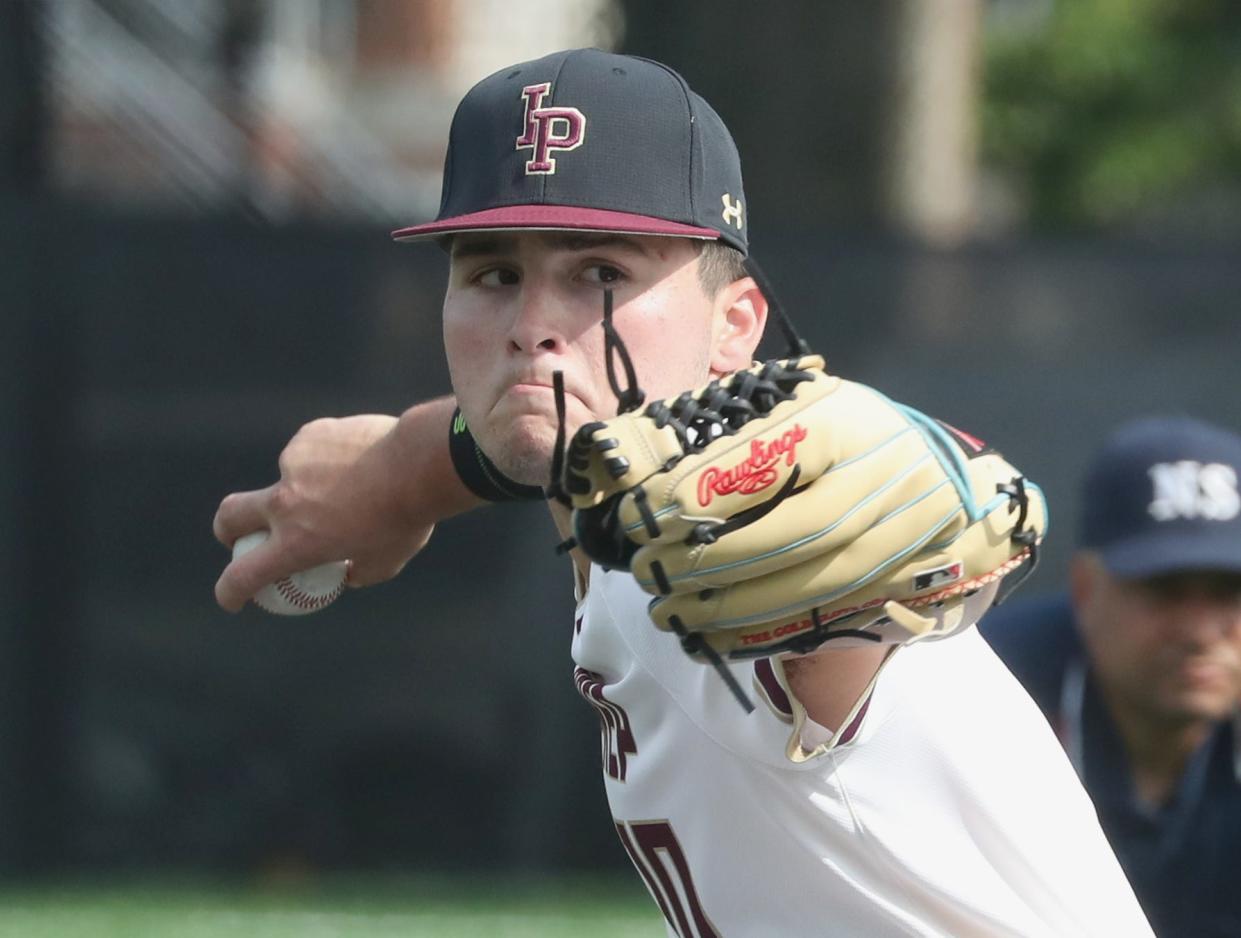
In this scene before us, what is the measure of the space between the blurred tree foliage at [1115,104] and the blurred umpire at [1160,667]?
17496 millimetres

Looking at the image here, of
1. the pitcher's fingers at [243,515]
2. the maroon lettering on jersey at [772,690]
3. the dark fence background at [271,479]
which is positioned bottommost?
the dark fence background at [271,479]

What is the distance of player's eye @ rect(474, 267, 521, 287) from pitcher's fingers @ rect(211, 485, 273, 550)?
2.07ft

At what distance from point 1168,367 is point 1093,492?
269 centimetres

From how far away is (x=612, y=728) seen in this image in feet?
7.63

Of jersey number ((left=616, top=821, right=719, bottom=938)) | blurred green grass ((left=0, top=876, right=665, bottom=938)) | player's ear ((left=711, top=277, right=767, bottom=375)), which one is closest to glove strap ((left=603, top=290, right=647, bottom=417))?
player's ear ((left=711, top=277, right=767, bottom=375))

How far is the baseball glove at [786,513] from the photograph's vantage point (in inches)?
69.4

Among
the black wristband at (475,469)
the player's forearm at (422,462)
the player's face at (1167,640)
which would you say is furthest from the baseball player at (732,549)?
the player's face at (1167,640)

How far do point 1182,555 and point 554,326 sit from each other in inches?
98.0

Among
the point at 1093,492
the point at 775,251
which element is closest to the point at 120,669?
the point at 775,251

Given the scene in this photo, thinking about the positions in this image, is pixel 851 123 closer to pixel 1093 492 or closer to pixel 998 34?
pixel 1093 492

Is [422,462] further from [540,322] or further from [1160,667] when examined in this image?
[1160,667]

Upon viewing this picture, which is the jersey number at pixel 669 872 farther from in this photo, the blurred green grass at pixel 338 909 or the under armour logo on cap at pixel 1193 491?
the blurred green grass at pixel 338 909

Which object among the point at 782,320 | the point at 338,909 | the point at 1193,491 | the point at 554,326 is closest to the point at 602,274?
the point at 554,326

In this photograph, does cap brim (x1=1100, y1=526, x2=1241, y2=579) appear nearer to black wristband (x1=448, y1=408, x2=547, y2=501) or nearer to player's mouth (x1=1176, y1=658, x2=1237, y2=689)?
player's mouth (x1=1176, y1=658, x2=1237, y2=689)
